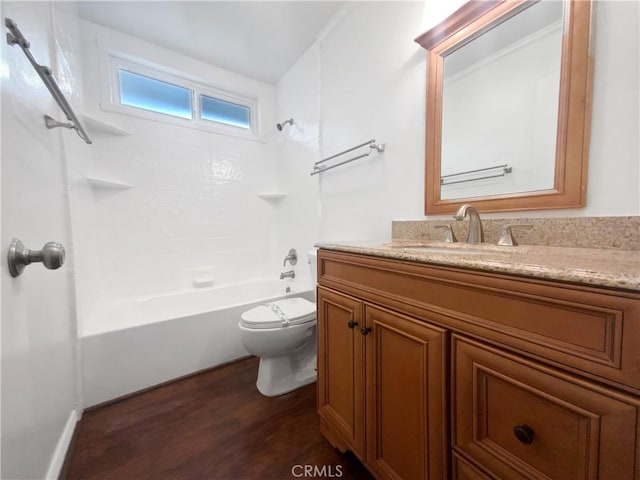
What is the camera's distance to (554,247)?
83 cm

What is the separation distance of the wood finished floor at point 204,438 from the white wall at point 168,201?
0.76 m

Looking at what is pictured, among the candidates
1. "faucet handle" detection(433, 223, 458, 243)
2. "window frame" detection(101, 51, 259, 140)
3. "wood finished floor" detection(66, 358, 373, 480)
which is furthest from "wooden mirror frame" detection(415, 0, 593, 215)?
"window frame" detection(101, 51, 259, 140)

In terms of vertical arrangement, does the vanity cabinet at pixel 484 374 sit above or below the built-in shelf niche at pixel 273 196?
below

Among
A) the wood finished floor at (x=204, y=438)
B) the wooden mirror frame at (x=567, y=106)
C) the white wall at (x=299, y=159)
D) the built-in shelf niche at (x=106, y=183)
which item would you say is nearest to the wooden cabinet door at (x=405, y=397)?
the wood finished floor at (x=204, y=438)

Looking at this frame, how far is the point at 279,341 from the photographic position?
4.75 feet

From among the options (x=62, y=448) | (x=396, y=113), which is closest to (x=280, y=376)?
(x=62, y=448)

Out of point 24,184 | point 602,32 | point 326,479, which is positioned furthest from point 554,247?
point 24,184

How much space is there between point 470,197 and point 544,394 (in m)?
0.82

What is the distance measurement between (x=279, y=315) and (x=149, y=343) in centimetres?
82

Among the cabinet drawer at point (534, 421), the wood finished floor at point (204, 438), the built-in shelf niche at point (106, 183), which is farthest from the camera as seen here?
the built-in shelf niche at point (106, 183)

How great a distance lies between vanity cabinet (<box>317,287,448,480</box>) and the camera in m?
0.67

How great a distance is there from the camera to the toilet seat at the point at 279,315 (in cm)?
143

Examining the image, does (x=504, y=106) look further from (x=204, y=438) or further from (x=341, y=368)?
(x=204, y=438)

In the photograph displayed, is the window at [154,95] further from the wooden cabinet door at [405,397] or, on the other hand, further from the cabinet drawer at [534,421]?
the cabinet drawer at [534,421]
